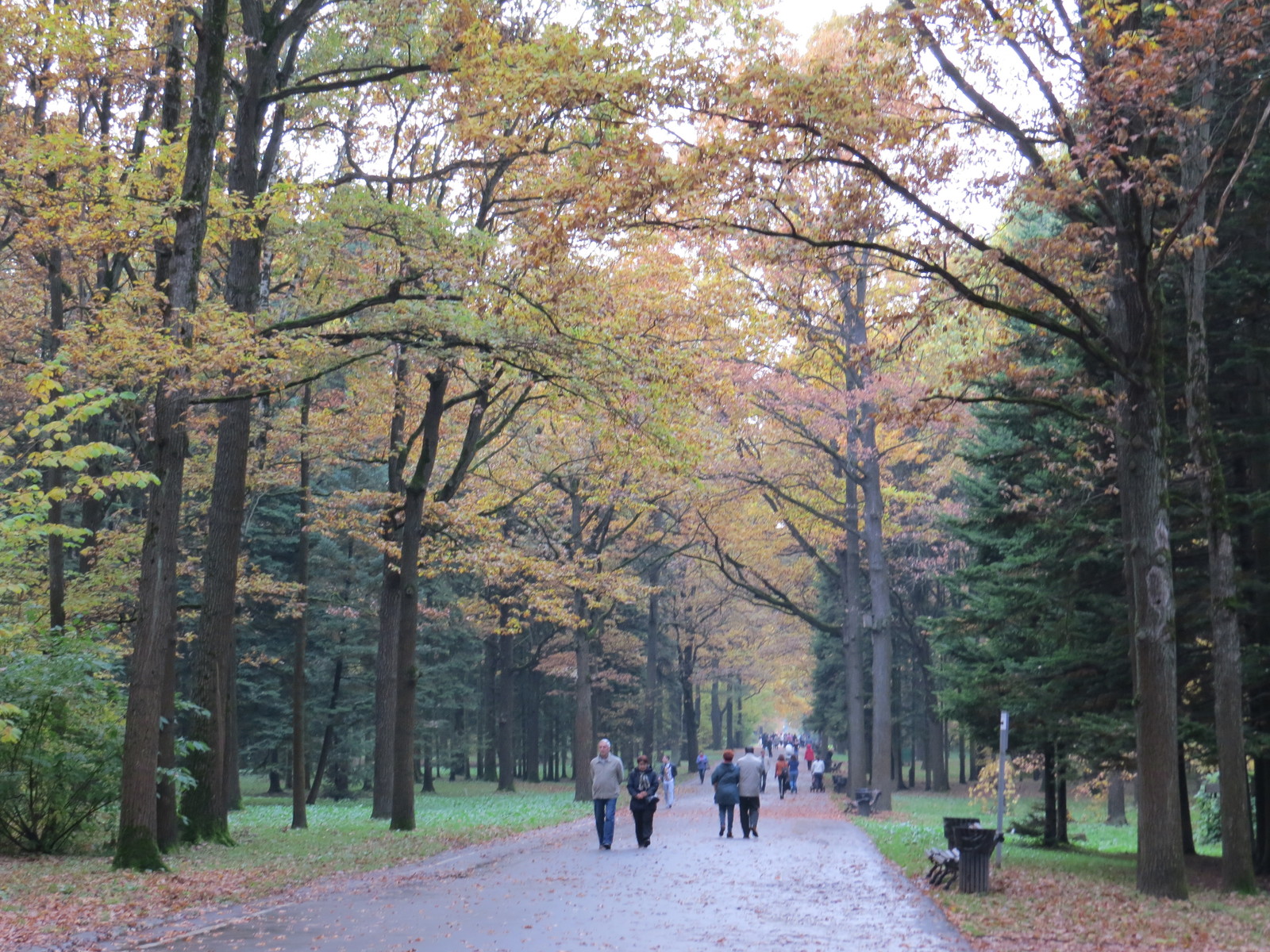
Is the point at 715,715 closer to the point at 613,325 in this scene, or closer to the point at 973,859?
the point at 613,325

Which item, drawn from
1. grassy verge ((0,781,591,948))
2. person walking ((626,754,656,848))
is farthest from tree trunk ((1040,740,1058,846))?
grassy verge ((0,781,591,948))

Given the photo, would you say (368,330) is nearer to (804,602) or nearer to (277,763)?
(277,763)

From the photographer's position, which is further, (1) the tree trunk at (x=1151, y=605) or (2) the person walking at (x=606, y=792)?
(2) the person walking at (x=606, y=792)

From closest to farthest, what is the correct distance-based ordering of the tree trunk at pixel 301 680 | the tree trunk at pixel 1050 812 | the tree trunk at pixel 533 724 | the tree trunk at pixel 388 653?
the tree trunk at pixel 1050 812 < the tree trunk at pixel 301 680 < the tree trunk at pixel 388 653 < the tree trunk at pixel 533 724

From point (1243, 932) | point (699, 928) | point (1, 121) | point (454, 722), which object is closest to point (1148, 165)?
point (1243, 932)

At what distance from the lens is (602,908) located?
10945mm

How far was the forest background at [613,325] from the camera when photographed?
11.4 meters

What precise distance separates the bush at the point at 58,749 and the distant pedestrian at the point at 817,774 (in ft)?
107

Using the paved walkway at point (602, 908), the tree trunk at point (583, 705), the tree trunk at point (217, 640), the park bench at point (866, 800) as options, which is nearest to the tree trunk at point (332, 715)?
the tree trunk at point (583, 705)

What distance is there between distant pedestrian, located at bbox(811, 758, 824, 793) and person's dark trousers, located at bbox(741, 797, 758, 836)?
2398cm

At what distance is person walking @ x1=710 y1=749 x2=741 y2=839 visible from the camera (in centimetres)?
2006

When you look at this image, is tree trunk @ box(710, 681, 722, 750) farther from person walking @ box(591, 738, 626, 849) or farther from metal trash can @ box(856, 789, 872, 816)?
person walking @ box(591, 738, 626, 849)

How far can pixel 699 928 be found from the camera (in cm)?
988

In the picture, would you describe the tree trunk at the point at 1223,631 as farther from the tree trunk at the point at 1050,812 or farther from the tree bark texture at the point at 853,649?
the tree bark texture at the point at 853,649
